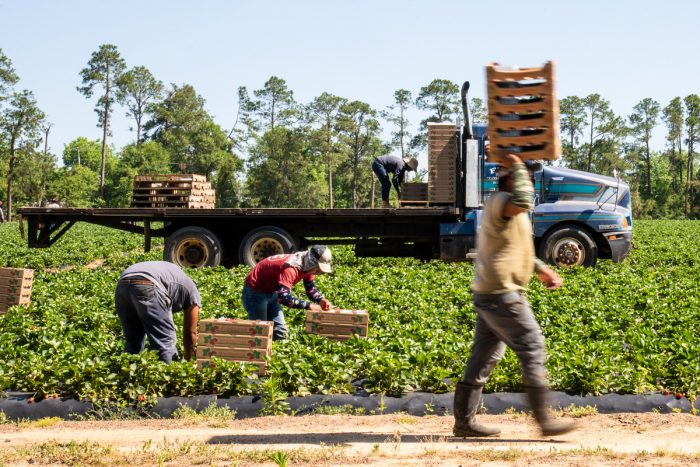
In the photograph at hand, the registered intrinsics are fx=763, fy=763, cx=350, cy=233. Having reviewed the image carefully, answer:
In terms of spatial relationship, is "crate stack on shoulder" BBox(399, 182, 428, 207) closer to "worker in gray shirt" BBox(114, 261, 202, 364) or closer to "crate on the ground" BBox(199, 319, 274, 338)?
"crate on the ground" BBox(199, 319, 274, 338)

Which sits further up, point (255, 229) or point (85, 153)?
point (85, 153)

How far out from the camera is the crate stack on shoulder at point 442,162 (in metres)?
14.4

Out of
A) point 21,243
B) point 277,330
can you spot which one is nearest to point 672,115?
point 21,243

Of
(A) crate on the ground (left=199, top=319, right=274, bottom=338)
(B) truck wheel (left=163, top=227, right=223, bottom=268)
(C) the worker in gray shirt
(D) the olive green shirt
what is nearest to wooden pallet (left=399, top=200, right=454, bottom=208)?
(B) truck wheel (left=163, top=227, right=223, bottom=268)

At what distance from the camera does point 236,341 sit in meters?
6.90

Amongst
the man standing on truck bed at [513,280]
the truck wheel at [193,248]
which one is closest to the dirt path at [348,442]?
the man standing on truck bed at [513,280]

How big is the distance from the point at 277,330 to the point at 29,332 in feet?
9.15

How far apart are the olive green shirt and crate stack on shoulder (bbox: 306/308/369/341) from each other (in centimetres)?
321

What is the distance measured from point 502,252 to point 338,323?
3.49 m

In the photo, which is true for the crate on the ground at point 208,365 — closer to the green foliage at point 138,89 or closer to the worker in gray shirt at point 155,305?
the worker in gray shirt at point 155,305

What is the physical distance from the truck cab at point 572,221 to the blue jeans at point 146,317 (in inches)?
348

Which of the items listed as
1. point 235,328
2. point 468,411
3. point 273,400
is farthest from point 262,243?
point 468,411

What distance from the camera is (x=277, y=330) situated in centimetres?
818

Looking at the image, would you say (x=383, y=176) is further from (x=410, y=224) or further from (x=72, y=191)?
(x=72, y=191)
